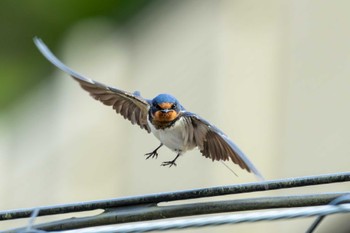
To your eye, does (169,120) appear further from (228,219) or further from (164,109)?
(228,219)

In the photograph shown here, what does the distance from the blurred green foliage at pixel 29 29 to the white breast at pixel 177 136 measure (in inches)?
153

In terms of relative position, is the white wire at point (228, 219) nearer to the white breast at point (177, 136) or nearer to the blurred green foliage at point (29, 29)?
the white breast at point (177, 136)

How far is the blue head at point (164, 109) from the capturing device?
1655 mm

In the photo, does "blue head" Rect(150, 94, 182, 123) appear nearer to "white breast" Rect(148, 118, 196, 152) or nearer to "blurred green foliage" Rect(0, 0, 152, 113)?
"white breast" Rect(148, 118, 196, 152)

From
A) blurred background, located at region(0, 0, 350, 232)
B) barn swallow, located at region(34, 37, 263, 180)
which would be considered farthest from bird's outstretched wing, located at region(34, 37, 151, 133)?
blurred background, located at region(0, 0, 350, 232)

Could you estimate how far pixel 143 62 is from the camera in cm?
442

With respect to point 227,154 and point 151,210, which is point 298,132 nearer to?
point 227,154

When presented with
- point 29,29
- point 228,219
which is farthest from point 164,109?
point 29,29

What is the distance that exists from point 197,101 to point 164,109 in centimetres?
229

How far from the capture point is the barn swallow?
1.55m

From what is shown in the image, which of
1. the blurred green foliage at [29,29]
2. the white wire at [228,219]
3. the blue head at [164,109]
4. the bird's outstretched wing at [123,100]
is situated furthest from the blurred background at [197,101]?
the white wire at [228,219]

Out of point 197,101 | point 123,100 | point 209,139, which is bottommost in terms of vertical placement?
point 209,139

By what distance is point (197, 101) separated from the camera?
3955mm

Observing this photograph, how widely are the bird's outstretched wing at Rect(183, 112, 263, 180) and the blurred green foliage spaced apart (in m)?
3.95
